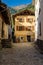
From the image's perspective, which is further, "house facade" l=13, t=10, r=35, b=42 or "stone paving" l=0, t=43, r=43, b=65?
"house facade" l=13, t=10, r=35, b=42

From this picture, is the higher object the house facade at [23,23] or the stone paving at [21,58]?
the house facade at [23,23]

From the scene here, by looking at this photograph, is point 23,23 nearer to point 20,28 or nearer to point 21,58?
point 20,28

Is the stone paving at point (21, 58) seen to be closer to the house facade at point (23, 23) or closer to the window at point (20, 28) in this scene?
the window at point (20, 28)

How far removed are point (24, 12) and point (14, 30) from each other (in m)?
4.99

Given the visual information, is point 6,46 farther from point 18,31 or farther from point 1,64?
point 18,31

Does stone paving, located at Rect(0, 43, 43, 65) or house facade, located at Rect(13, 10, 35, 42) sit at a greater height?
house facade, located at Rect(13, 10, 35, 42)

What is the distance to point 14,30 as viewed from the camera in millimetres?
47031

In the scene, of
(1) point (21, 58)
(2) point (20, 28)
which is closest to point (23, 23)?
(2) point (20, 28)

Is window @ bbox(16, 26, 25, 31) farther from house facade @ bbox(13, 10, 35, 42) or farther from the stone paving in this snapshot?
the stone paving

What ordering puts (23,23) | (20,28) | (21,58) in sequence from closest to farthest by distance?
1. (21,58)
2. (20,28)
3. (23,23)

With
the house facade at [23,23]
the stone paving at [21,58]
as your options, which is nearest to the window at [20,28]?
the house facade at [23,23]

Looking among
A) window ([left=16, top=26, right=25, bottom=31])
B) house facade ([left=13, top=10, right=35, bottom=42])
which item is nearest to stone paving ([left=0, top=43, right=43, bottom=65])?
window ([left=16, top=26, right=25, bottom=31])

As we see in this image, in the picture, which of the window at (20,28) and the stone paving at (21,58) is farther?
the window at (20,28)

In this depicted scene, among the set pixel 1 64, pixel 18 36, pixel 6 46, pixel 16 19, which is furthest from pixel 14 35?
pixel 1 64
